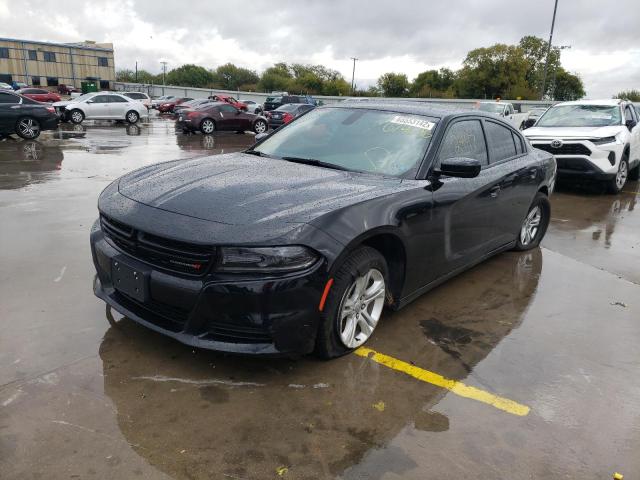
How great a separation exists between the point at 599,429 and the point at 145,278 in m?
2.56

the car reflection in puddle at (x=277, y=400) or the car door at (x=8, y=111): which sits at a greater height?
the car door at (x=8, y=111)

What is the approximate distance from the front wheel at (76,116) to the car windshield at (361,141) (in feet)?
70.9

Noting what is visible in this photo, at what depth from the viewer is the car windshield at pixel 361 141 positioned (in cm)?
389

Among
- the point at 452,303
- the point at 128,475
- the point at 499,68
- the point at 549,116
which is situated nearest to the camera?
the point at 128,475

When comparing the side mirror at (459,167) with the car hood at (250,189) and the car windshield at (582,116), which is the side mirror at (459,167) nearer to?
the car hood at (250,189)

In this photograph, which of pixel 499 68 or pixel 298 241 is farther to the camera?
pixel 499 68

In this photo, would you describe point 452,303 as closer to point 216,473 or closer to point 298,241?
point 298,241

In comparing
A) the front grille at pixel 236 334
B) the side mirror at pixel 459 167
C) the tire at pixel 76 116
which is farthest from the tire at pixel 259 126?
the front grille at pixel 236 334

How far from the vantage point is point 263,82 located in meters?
114

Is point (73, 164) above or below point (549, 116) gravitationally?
below

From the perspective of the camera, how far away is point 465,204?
4156mm

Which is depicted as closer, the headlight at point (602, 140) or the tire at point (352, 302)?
the tire at point (352, 302)

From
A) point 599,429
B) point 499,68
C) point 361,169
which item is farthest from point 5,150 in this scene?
point 499,68

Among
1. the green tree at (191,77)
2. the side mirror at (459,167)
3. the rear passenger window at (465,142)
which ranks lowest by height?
the side mirror at (459,167)
